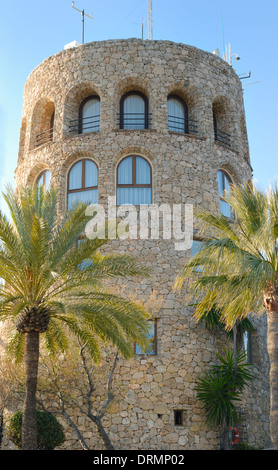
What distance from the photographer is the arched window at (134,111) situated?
2694 cm

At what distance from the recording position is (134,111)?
27.3 meters

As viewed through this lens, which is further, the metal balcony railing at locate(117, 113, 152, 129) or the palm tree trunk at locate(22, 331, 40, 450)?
the metal balcony railing at locate(117, 113, 152, 129)

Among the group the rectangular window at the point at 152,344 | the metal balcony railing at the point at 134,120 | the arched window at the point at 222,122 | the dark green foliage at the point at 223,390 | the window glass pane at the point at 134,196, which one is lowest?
the dark green foliage at the point at 223,390

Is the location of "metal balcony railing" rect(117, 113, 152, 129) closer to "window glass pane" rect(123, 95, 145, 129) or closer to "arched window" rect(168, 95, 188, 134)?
"window glass pane" rect(123, 95, 145, 129)

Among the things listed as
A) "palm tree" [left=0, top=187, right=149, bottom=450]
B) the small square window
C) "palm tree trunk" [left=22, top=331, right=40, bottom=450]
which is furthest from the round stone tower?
"palm tree trunk" [left=22, top=331, right=40, bottom=450]

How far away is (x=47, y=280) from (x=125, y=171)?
9.95 metres

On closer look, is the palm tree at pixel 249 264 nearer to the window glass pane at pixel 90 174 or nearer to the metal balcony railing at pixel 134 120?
the window glass pane at pixel 90 174

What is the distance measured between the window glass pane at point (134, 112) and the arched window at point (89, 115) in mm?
1296

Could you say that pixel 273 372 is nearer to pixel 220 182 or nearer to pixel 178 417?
pixel 178 417

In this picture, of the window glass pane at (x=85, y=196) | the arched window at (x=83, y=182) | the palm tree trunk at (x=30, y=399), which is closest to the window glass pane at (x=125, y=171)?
the arched window at (x=83, y=182)

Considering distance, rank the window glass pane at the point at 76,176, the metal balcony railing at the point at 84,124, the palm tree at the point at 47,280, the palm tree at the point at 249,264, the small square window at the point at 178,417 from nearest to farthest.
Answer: the palm tree at the point at 249,264
the palm tree at the point at 47,280
the small square window at the point at 178,417
the window glass pane at the point at 76,176
the metal balcony railing at the point at 84,124

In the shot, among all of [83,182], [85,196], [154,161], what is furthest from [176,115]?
[85,196]

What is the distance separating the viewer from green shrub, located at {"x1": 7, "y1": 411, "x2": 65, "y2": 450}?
20078 mm

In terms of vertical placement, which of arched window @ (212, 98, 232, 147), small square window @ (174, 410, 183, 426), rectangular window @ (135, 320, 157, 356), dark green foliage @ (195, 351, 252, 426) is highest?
arched window @ (212, 98, 232, 147)
